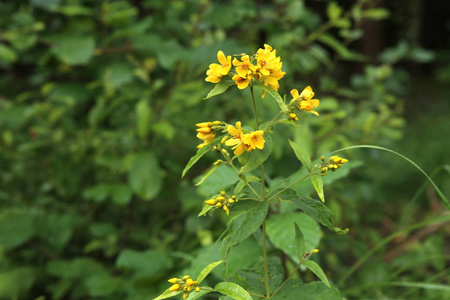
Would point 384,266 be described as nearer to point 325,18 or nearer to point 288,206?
point 288,206

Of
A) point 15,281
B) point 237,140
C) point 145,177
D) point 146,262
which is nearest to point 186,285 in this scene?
point 237,140

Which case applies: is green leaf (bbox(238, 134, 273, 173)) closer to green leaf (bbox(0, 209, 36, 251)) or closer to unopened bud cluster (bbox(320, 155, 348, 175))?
unopened bud cluster (bbox(320, 155, 348, 175))

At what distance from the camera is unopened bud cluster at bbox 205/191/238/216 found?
657mm

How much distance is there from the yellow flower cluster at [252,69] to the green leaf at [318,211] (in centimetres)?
19

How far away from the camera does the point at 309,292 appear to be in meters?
0.72

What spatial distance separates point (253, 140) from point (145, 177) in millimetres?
964

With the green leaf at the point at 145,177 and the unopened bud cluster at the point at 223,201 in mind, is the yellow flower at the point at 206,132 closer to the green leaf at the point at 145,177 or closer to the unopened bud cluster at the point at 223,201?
the unopened bud cluster at the point at 223,201

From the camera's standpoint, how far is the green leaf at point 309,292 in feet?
2.28

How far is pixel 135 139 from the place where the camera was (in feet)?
6.09

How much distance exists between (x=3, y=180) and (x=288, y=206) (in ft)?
4.47

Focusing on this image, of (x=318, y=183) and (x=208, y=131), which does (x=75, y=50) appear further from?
(x=318, y=183)

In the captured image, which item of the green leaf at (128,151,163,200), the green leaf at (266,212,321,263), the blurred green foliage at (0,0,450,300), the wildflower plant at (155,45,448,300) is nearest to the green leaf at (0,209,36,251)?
the blurred green foliage at (0,0,450,300)

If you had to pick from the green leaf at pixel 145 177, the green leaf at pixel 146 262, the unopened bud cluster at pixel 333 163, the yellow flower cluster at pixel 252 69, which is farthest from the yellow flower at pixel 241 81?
the green leaf at pixel 145 177

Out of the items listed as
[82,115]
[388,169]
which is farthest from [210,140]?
[388,169]
